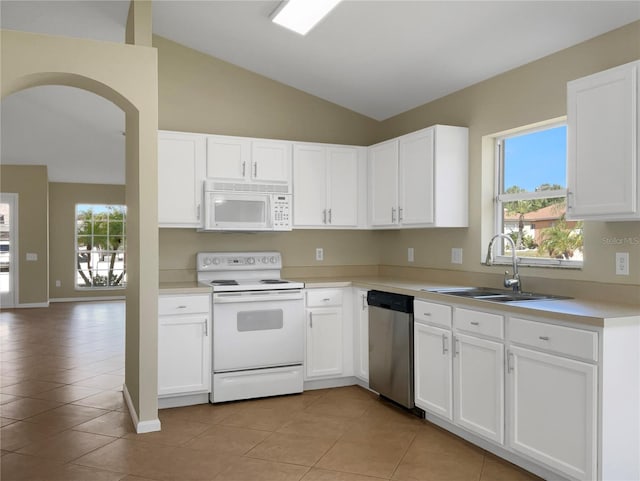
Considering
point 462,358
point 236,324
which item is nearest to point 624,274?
point 462,358

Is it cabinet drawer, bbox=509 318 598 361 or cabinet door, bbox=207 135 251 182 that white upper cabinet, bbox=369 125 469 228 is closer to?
cabinet door, bbox=207 135 251 182

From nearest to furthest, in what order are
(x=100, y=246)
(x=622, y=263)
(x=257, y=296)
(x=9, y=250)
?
(x=622, y=263) → (x=257, y=296) → (x=9, y=250) → (x=100, y=246)

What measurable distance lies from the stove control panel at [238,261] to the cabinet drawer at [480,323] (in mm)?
2020

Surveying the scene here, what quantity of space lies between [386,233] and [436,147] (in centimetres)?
147

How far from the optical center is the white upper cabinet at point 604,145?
253cm

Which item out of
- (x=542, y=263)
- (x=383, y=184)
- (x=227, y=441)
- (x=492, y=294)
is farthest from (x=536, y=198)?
(x=227, y=441)

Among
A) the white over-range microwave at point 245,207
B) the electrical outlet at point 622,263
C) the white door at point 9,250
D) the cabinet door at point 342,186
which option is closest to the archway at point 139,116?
the white over-range microwave at point 245,207

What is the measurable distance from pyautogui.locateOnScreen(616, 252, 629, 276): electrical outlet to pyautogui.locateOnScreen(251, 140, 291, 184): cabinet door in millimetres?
2624

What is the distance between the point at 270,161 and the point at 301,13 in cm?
131

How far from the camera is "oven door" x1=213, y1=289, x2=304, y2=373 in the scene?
158 inches

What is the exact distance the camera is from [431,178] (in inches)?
158

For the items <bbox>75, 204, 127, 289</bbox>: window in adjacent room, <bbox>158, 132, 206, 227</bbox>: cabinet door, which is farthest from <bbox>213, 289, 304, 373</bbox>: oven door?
<bbox>75, 204, 127, 289</bbox>: window in adjacent room

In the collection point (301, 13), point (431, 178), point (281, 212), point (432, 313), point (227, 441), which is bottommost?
point (227, 441)

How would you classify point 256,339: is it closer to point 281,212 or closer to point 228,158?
point 281,212
